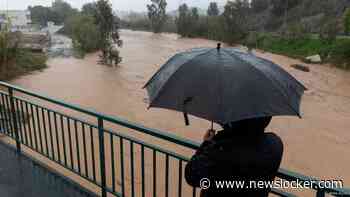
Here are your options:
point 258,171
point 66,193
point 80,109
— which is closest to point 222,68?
point 258,171

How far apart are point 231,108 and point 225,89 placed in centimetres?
8

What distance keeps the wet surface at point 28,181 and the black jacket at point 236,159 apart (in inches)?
64.2

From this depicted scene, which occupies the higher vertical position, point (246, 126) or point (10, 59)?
point (246, 126)

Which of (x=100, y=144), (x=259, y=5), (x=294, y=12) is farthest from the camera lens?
(x=259, y=5)

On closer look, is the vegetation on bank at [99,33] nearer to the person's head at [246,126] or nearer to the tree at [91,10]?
the tree at [91,10]

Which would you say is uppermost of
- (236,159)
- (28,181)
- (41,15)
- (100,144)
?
(41,15)

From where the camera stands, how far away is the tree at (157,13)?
38.9m

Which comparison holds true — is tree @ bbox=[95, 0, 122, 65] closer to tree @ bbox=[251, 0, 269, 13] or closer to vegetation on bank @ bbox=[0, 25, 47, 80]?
vegetation on bank @ bbox=[0, 25, 47, 80]

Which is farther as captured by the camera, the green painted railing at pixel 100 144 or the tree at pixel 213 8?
the tree at pixel 213 8

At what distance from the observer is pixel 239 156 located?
1220mm

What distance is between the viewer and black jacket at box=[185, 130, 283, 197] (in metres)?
1.22

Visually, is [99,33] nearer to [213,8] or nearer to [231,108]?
[231,108]

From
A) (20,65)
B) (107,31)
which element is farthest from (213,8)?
(20,65)

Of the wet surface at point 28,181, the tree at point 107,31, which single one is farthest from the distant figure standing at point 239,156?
the tree at point 107,31
